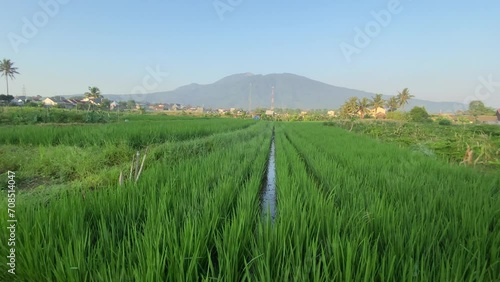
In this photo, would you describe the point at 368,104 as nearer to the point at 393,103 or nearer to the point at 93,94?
the point at 393,103

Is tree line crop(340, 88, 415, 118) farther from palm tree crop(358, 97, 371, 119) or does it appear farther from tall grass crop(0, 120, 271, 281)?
tall grass crop(0, 120, 271, 281)

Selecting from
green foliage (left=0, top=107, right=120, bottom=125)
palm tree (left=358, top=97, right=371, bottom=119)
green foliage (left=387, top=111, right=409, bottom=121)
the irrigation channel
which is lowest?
the irrigation channel

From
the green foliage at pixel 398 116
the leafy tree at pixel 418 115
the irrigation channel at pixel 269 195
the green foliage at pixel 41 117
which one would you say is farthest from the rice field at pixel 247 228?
the green foliage at pixel 398 116

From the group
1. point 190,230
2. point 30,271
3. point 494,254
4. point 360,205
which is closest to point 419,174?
point 360,205

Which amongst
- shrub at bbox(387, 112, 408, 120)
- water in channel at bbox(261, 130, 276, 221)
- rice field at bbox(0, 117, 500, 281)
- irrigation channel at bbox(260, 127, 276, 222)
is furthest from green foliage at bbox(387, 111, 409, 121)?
rice field at bbox(0, 117, 500, 281)

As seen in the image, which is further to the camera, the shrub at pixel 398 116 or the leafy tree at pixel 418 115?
the shrub at pixel 398 116

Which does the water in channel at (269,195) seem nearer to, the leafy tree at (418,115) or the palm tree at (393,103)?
the leafy tree at (418,115)

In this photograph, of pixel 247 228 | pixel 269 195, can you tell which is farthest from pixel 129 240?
pixel 269 195

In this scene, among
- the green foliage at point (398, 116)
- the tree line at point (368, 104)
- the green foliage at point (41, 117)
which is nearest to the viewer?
the green foliage at point (41, 117)

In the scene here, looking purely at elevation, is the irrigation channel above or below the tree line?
below

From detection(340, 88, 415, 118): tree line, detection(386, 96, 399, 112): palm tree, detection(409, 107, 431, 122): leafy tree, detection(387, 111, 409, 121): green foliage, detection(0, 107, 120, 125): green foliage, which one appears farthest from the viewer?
detection(386, 96, 399, 112): palm tree

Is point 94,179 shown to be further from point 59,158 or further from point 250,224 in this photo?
point 250,224

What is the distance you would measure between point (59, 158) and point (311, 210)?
494 centimetres

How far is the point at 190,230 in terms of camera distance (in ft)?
5.00
